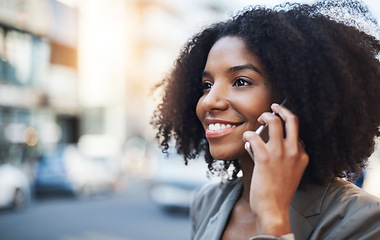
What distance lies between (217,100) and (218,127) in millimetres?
111

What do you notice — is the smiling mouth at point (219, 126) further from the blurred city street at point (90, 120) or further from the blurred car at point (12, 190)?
the blurred car at point (12, 190)

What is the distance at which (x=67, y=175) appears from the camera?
1344 centimetres

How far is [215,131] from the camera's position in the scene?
169 centimetres

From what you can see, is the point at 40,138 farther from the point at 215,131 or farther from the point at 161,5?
the point at 215,131

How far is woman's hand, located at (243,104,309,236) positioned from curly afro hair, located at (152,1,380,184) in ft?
0.78

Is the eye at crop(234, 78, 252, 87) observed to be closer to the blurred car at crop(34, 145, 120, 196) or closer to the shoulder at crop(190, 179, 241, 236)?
the shoulder at crop(190, 179, 241, 236)

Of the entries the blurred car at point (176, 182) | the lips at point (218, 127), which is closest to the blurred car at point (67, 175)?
the blurred car at point (176, 182)

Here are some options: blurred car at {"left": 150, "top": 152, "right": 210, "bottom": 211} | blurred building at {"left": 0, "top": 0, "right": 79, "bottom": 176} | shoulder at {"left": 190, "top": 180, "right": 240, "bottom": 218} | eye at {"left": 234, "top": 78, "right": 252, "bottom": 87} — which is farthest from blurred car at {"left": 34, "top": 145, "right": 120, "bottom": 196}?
eye at {"left": 234, "top": 78, "right": 252, "bottom": 87}

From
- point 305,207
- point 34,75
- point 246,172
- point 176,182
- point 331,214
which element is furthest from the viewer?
point 34,75

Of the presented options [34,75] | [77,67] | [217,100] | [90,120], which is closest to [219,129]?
[217,100]

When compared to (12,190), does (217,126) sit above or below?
above

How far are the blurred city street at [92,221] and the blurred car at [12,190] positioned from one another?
0.24 m

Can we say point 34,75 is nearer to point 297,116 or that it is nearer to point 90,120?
point 90,120

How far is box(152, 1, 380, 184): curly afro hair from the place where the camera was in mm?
1497
